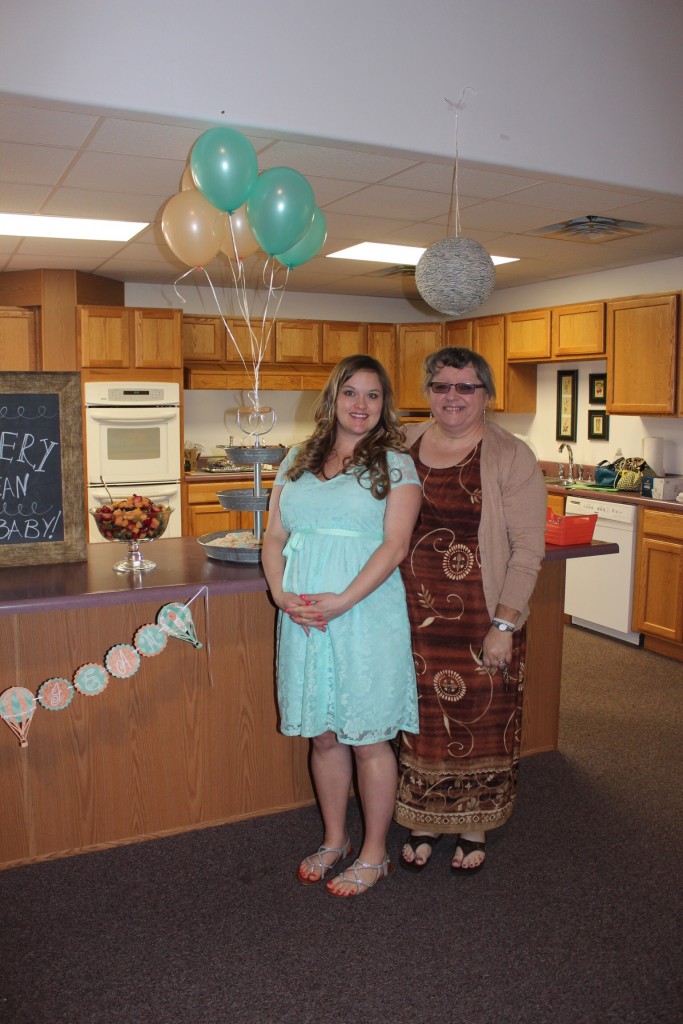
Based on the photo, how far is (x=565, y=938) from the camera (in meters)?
2.17

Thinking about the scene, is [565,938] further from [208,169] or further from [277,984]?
[208,169]

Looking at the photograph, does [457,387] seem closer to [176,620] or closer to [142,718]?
[176,620]

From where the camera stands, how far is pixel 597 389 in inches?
225

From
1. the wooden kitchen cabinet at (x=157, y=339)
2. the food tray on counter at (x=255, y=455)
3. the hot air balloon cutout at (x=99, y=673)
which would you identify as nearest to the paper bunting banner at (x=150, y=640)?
the hot air balloon cutout at (x=99, y=673)

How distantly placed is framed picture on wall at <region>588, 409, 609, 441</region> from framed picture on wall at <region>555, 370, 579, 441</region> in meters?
0.15

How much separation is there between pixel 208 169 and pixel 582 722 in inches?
110

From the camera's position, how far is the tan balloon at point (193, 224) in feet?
9.21

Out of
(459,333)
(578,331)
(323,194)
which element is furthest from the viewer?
(459,333)

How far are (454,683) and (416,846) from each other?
551 mm

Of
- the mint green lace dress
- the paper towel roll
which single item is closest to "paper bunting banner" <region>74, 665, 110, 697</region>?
the mint green lace dress

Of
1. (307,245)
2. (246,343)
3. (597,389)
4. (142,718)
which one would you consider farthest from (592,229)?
(142,718)

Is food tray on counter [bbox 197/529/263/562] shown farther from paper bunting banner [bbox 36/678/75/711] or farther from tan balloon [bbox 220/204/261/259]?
tan balloon [bbox 220/204/261/259]

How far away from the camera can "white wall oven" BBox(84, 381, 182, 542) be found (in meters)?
5.46

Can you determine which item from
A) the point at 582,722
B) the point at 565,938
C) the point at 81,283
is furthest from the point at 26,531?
the point at 81,283
